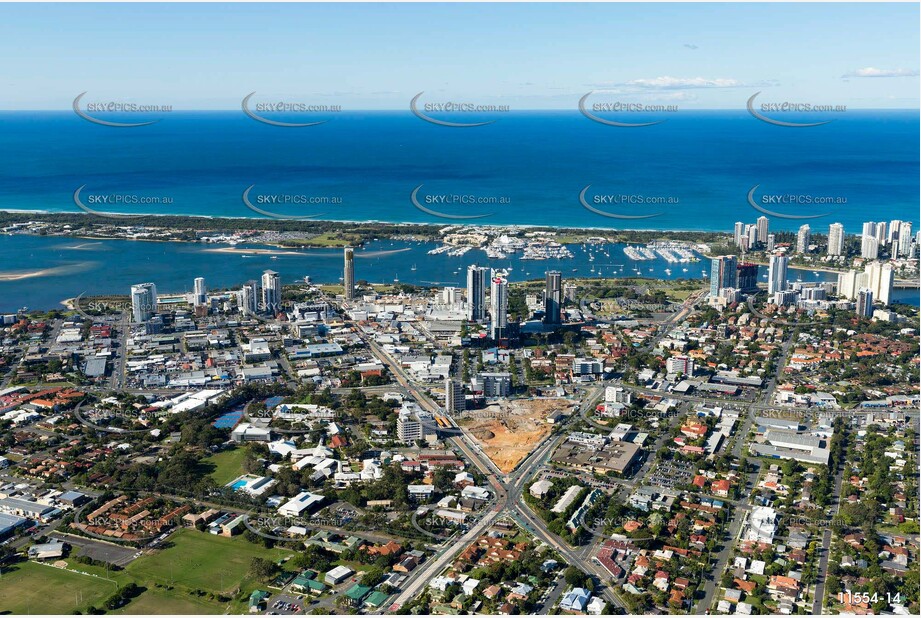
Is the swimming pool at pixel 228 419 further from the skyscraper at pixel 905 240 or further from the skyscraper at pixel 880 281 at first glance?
the skyscraper at pixel 905 240

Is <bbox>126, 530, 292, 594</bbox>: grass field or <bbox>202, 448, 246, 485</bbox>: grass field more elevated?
<bbox>202, 448, 246, 485</bbox>: grass field

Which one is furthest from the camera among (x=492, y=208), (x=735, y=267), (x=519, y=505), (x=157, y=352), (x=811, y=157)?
(x=811, y=157)

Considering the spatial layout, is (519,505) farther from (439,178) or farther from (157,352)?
(439,178)

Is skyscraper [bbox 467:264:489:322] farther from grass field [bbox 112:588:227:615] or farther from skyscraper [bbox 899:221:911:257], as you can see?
skyscraper [bbox 899:221:911:257]

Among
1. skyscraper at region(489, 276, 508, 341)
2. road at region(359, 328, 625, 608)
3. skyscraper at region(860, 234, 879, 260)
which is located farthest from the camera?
skyscraper at region(860, 234, 879, 260)

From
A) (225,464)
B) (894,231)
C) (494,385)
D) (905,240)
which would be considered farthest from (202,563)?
(894,231)

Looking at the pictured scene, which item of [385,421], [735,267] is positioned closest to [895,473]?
[385,421]

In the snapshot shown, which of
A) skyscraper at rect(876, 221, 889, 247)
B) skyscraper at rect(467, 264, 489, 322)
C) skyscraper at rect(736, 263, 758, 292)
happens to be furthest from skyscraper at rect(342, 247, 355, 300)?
skyscraper at rect(876, 221, 889, 247)
